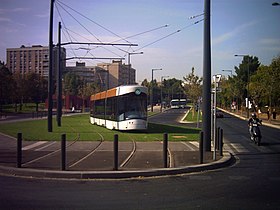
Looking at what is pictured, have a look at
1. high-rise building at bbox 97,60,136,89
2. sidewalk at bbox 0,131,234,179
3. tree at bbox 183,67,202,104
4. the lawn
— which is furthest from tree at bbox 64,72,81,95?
sidewalk at bbox 0,131,234,179

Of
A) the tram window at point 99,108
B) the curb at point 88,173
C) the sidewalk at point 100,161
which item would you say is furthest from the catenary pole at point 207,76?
the tram window at point 99,108

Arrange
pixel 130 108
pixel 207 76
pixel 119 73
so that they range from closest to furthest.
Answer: pixel 207 76 → pixel 130 108 → pixel 119 73

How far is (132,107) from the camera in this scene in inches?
1011

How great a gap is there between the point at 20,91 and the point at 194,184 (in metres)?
71.9

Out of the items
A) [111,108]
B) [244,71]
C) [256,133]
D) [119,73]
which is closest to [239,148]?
[256,133]

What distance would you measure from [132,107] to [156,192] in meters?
17.0

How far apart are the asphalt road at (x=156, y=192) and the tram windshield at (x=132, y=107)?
45.8ft

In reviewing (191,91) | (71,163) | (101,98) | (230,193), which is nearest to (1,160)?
(71,163)

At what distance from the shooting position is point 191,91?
185 feet

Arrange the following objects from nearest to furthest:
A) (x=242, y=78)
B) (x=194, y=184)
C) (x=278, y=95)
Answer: (x=194, y=184), (x=278, y=95), (x=242, y=78)

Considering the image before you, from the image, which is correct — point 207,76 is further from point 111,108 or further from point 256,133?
point 111,108

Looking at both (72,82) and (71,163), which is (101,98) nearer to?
(71,163)

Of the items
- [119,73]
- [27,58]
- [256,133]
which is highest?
[27,58]

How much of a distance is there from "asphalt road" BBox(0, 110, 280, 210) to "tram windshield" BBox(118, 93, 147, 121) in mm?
13953
